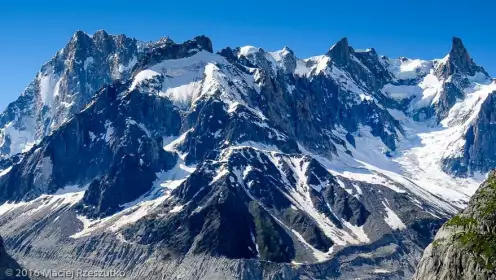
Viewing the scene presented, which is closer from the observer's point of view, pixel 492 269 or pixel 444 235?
pixel 492 269

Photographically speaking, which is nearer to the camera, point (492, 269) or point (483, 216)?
point (492, 269)

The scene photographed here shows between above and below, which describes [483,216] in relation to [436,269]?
above

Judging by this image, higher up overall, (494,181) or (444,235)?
(494,181)

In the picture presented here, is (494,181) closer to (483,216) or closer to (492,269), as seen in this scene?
(483,216)

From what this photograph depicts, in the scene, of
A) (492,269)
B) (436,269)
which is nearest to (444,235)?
(436,269)

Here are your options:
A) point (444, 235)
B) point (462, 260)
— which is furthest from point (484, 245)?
point (444, 235)
